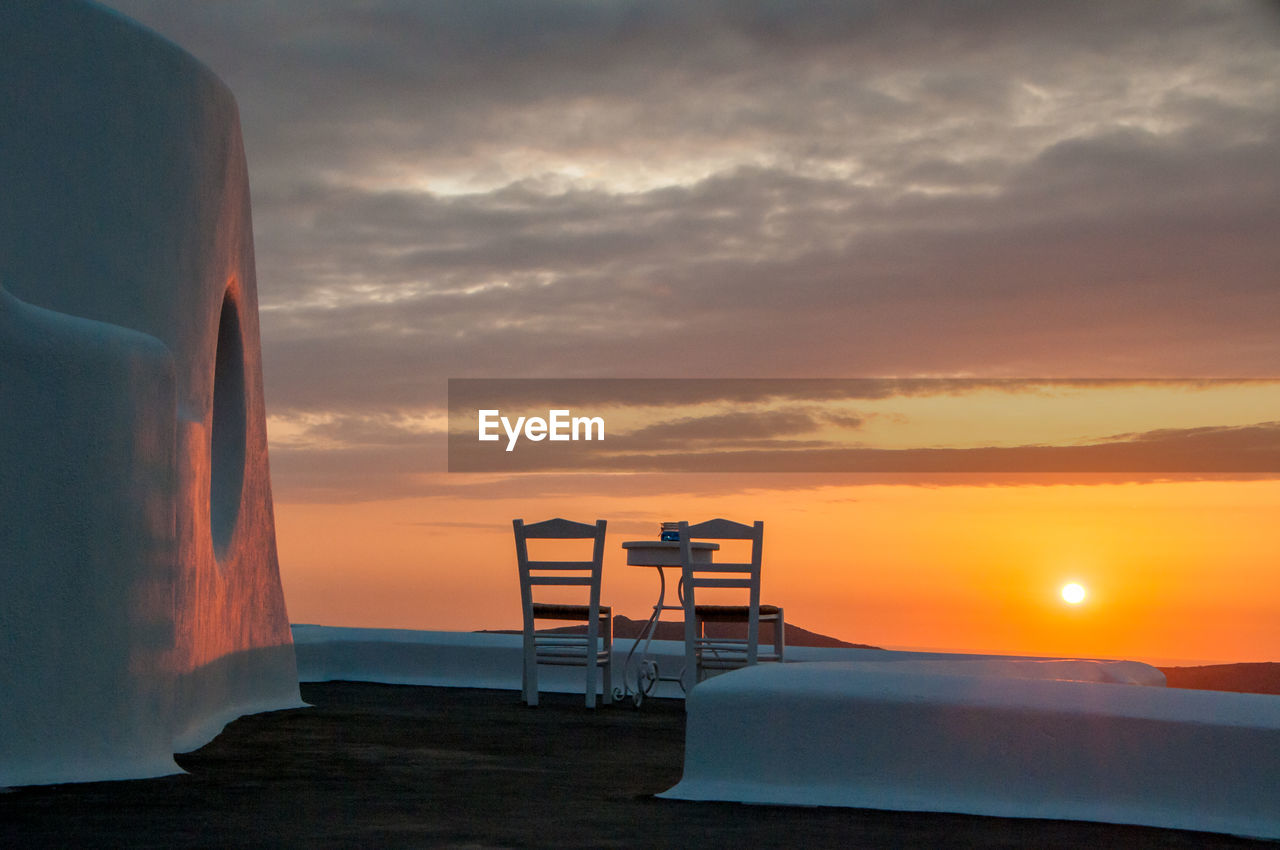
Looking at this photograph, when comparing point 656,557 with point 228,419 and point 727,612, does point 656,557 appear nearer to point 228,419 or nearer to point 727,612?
point 727,612

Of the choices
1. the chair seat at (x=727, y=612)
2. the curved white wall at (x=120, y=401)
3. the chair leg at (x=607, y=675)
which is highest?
the curved white wall at (x=120, y=401)

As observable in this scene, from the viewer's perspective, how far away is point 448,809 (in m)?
4.06

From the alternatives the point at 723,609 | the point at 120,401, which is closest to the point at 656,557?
the point at 723,609

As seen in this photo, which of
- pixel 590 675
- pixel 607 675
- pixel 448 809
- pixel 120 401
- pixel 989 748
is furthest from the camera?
pixel 607 675

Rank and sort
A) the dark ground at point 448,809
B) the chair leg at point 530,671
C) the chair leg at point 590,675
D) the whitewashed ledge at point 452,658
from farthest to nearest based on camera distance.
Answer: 1. the whitewashed ledge at point 452,658
2. the chair leg at point 530,671
3. the chair leg at point 590,675
4. the dark ground at point 448,809

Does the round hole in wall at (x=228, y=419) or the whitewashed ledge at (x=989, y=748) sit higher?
the round hole in wall at (x=228, y=419)

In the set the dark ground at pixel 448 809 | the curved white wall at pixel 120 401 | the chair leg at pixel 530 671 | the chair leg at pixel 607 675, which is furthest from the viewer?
the chair leg at pixel 607 675

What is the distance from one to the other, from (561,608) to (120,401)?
412cm

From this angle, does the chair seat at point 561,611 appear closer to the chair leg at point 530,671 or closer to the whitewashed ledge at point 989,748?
the chair leg at point 530,671

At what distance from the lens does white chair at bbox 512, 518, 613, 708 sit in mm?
8297

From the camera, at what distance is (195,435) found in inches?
238

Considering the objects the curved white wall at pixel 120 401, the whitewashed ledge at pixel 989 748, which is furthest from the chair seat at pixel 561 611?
the whitewashed ledge at pixel 989 748

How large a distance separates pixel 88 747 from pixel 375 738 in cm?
168

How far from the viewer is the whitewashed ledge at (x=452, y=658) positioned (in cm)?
972
